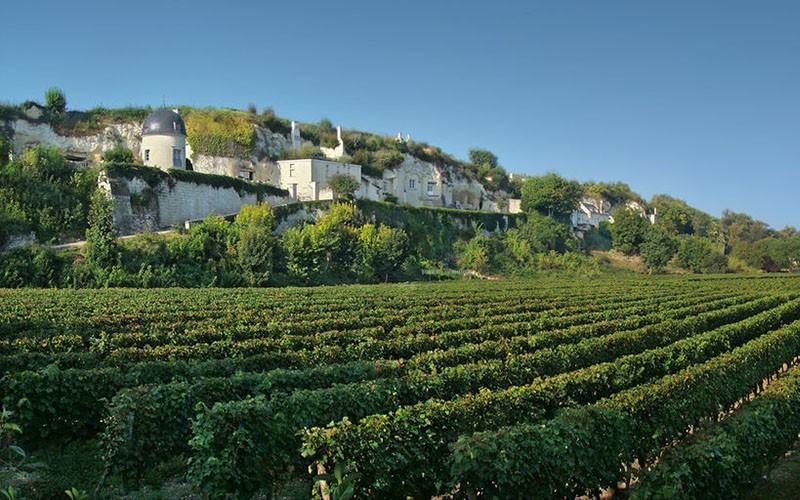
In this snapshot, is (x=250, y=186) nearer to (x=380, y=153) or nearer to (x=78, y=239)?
(x=78, y=239)

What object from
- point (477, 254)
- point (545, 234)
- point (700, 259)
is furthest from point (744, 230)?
point (477, 254)

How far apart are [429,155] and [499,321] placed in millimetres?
51184

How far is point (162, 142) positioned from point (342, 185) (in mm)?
14975

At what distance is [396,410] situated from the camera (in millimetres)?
8172

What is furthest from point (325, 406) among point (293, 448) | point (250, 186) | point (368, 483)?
point (250, 186)

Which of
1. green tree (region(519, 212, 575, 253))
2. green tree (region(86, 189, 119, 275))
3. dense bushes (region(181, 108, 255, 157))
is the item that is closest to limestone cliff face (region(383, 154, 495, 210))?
green tree (region(519, 212, 575, 253))

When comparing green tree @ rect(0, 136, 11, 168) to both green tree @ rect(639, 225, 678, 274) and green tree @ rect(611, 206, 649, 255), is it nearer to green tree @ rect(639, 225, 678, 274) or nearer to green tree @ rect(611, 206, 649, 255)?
green tree @ rect(639, 225, 678, 274)

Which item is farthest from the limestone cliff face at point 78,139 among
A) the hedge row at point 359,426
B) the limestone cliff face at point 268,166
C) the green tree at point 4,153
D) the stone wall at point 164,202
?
the hedge row at point 359,426

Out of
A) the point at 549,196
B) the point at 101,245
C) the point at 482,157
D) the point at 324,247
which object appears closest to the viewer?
the point at 101,245

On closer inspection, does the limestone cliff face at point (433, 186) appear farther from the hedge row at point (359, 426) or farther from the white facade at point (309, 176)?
the hedge row at point (359, 426)

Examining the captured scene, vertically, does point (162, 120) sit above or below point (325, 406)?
above

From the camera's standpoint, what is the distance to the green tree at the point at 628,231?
72438 millimetres

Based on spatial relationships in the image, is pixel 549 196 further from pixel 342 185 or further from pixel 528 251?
pixel 342 185

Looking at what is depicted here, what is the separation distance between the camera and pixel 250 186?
45656mm
